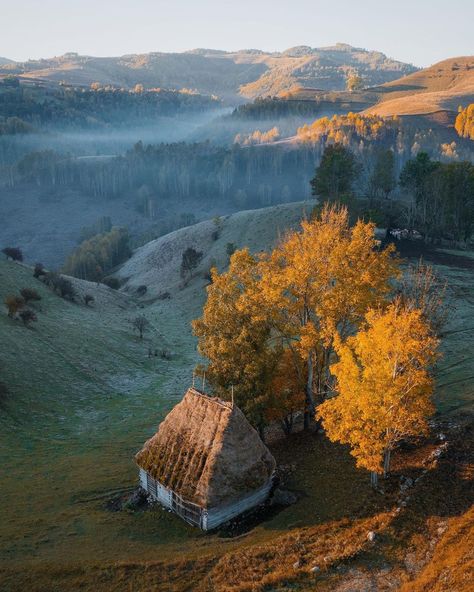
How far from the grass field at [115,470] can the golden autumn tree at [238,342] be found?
5472 mm

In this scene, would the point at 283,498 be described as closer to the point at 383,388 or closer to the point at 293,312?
the point at 383,388

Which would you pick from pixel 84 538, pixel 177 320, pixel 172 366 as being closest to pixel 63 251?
pixel 177 320

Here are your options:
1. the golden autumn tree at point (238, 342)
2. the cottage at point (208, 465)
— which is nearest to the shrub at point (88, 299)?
the golden autumn tree at point (238, 342)

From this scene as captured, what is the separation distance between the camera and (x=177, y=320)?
86875 mm

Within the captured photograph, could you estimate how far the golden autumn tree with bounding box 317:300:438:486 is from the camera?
25.9m

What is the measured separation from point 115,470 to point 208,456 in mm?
10797

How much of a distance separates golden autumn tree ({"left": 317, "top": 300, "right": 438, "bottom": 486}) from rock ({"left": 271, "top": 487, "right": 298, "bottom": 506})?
17.0ft

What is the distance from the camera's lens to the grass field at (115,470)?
24359 mm

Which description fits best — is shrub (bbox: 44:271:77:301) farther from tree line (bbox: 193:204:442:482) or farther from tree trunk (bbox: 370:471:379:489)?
tree trunk (bbox: 370:471:379:489)

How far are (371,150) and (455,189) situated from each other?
115 m

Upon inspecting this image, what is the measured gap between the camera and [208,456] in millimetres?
28734

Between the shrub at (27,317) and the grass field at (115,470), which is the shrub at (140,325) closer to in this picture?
the grass field at (115,470)

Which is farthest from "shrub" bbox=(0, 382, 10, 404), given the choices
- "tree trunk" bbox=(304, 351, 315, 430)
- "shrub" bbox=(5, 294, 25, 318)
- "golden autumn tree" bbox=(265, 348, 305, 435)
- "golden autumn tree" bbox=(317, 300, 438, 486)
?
"golden autumn tree" bbox=(317, 300, 438, 486)

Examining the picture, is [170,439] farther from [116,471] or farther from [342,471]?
[342,471]
